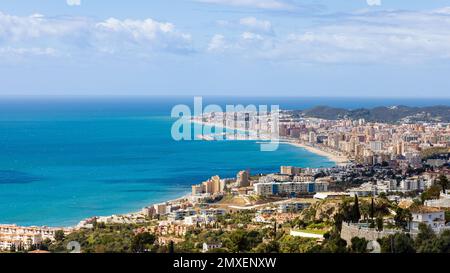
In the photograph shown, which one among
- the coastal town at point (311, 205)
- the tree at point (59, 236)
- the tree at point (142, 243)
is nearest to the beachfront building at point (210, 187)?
the coastal town at point (311, 205)

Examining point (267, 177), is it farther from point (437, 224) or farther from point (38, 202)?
point (437, 224)

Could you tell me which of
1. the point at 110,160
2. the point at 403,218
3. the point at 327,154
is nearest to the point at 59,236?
the point at 403,218

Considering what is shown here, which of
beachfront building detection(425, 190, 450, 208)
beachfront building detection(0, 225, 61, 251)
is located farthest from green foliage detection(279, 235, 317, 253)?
beachfront building detection(0, 225, 61, 251)

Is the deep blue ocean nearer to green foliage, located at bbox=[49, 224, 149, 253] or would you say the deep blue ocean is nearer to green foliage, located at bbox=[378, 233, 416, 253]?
green foliage, located at bbox=[49, 224, 149, 253]
